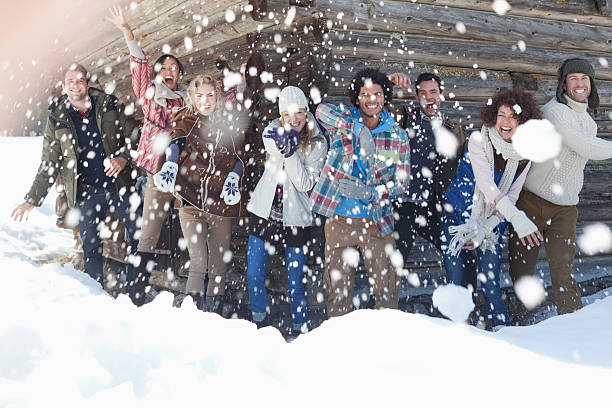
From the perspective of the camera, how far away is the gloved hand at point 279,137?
11.2ft

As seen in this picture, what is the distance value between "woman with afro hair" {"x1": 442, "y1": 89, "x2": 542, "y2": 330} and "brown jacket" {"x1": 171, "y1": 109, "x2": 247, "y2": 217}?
1733mm

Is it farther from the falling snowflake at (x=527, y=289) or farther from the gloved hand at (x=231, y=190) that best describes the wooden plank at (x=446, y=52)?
the falling snowflake at (x=527, y=289)

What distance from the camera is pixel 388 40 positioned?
4.73m

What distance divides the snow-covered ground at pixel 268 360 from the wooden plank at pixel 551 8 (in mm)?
3771

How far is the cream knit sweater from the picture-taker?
3.45 meters

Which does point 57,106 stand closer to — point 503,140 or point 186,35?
point 186,35

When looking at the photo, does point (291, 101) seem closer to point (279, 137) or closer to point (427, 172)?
point (279, 137)

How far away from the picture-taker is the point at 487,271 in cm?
370

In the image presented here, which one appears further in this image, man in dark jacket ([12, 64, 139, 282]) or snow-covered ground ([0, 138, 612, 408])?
man in dark jacket ([12, 64, 139, 282])

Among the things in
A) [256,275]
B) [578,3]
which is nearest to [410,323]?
[256,275]

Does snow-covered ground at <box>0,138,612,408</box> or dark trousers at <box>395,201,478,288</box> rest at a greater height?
snow-covered ground at <box>0,138,612,408</box>

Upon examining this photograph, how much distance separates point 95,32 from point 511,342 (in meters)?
7.83

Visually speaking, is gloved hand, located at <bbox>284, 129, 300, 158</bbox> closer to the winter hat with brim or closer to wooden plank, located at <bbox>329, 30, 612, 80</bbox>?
wooden plank, located at <bbox>329, 30, 612, 80</bbox>

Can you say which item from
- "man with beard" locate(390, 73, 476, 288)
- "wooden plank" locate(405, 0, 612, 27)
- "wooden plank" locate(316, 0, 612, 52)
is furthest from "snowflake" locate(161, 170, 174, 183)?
"wooden plank" locate(405, 0, 612, 27)
